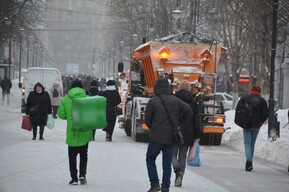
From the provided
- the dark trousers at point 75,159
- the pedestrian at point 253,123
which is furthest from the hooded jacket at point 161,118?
the pedestrian at point 253,123

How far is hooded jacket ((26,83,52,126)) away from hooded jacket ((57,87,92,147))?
899cm

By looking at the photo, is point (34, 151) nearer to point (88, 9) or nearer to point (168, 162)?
point (168, 162)

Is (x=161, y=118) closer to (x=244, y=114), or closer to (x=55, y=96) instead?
(x=244, y=114)

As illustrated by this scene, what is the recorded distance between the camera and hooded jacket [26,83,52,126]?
72.7 feet

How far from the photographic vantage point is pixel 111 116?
76.6ft

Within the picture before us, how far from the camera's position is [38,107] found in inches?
875

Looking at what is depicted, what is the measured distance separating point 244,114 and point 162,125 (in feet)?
16.7

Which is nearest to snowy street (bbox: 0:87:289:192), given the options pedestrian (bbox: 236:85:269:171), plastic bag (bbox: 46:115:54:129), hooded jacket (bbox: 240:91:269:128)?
pedestrian (bbox: 236:85:269:171)

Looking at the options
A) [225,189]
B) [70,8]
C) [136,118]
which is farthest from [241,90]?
[70,8]

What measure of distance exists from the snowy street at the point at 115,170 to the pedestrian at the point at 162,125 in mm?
878

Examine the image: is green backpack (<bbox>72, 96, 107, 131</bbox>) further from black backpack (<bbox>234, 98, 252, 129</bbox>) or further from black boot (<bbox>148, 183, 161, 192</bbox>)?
black backpack (<bbox>234, 98, 252, 129</bbox>)

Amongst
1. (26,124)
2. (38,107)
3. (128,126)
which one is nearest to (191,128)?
(26,124)

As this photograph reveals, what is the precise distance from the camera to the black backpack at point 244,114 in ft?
54.4

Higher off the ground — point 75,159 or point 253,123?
point 253,123
